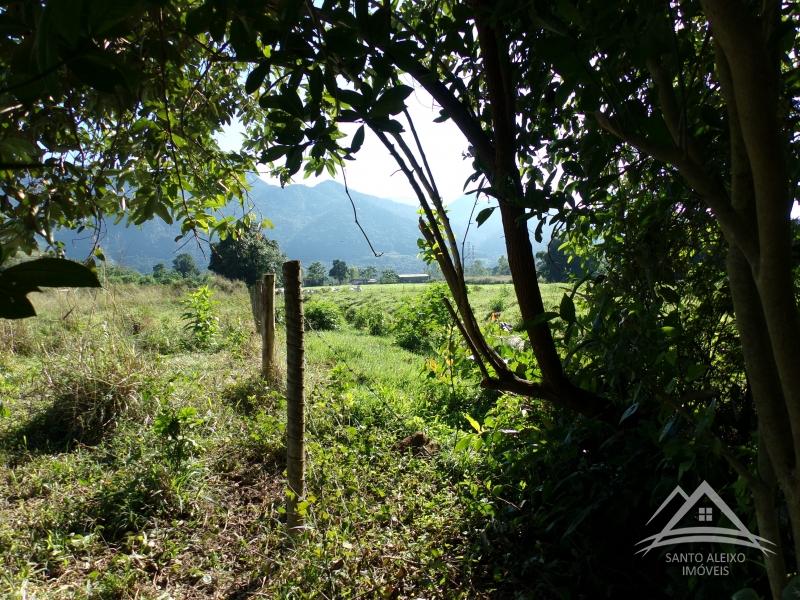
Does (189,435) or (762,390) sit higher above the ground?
(762,390)

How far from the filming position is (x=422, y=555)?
93.9 inches

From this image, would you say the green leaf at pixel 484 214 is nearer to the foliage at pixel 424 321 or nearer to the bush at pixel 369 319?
the foliage at pixel 424 321

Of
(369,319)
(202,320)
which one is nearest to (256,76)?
(202,320)

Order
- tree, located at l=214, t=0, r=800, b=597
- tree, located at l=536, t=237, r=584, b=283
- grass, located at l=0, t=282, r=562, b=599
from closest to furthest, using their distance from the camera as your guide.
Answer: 1. tree, located at l=214, t=0, r=800, b=597
2. tree, located at l=536, t=237, r=584, b=283
3. grass, located at l=0, t=282, r=562, b=599

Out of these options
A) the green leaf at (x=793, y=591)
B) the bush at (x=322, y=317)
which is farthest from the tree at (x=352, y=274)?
the green leaf at (x=793, y=591)

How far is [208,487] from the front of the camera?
3.26 meters

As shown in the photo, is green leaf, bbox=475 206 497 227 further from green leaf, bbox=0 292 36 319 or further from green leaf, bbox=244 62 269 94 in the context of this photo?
green leaf, bbox=0 292 36 319

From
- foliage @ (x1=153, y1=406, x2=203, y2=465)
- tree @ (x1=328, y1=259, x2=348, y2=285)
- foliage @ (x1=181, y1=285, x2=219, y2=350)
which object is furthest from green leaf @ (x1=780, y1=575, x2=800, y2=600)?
tree @ (x1=328, y1=259, x2=348, y2=285)

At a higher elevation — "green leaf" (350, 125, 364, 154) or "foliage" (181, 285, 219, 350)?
"green leaf" (350, 125, 364, 154)

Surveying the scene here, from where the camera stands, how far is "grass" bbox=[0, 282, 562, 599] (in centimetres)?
235

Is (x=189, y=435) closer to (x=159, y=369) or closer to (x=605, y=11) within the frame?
(x=159, y=369)

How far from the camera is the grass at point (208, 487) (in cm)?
235

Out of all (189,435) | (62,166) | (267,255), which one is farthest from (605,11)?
(267,255)

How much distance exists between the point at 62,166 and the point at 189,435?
2808mm
